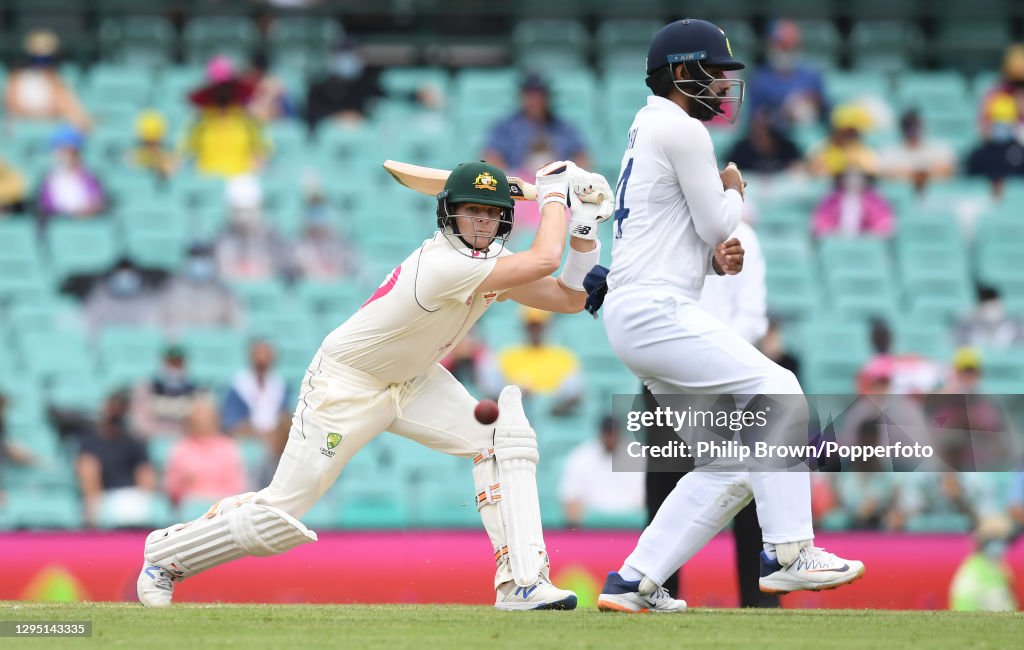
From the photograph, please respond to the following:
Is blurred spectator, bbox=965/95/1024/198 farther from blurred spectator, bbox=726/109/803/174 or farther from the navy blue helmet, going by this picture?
the navy blue helmet

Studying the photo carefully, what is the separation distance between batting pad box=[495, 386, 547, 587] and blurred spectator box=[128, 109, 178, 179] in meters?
7.35

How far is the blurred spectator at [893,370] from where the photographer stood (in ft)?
32.6

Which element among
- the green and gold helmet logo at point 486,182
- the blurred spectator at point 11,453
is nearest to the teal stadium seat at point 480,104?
the blurred spectator at point 11,453

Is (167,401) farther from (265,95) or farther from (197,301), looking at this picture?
(265,95)

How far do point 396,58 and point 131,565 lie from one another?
281 inches

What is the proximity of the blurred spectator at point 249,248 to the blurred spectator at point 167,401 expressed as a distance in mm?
1632

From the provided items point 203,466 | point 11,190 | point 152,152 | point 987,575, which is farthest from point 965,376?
point 11,190

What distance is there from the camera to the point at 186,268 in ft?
37.2

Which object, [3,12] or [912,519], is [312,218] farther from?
[912,519]

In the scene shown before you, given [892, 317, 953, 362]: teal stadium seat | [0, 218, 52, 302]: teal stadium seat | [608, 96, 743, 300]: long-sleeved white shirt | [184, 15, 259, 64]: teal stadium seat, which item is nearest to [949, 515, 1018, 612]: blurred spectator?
[892, 317, 953, 362]: teal stadium seat

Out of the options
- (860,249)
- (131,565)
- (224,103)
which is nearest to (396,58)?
(224,103)

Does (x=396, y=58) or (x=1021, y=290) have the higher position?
(x=396, y=58)

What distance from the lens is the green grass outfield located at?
14.6 feet

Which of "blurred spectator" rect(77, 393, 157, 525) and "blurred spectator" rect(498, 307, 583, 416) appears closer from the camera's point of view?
"blurred spectator" rect(77, 393, 157, 525)
